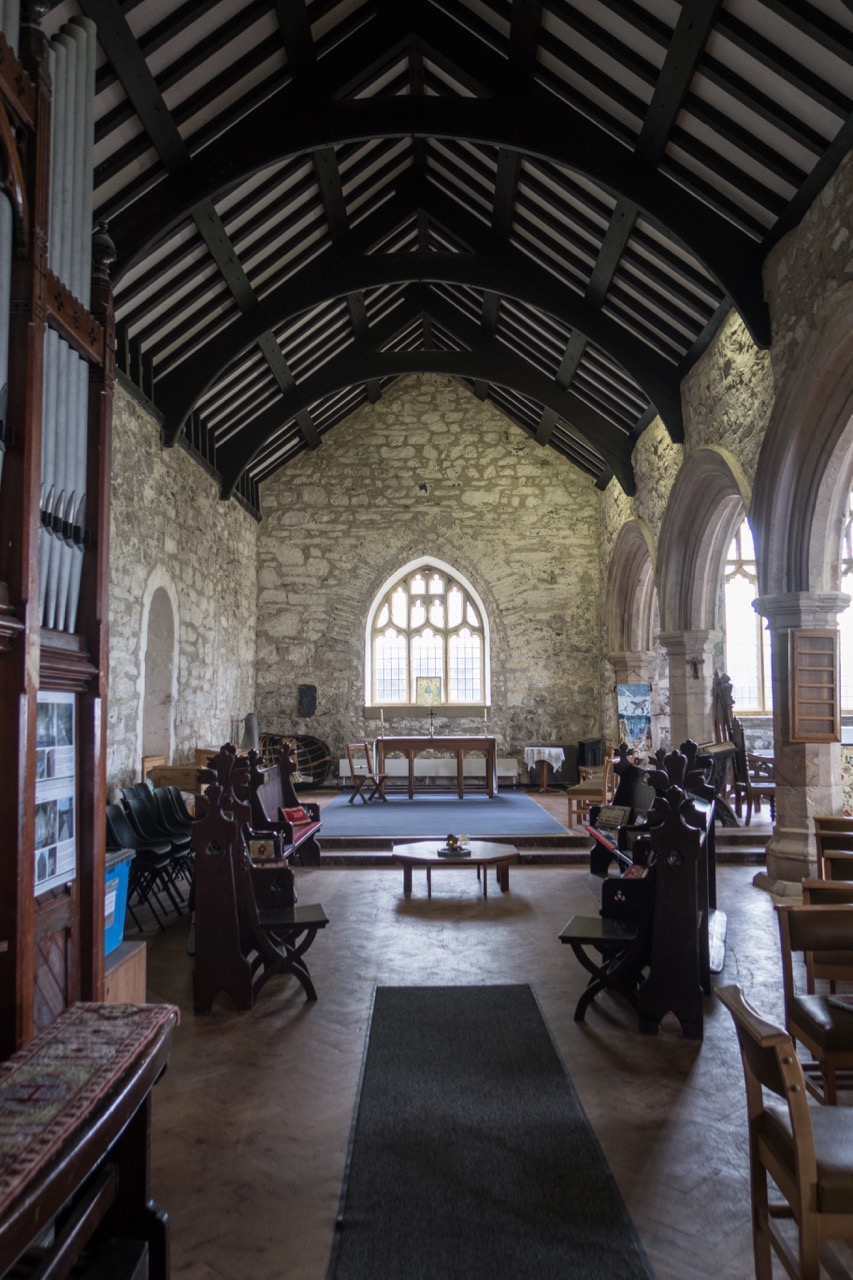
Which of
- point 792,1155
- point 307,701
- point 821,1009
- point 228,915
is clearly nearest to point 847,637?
point 307,701

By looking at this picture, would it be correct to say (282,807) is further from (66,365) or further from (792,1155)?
(792,1155)

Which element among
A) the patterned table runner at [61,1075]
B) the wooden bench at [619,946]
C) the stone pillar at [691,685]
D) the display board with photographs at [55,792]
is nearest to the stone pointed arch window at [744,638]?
the stone pillar at [691,685]

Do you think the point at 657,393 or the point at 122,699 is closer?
the point at 122,699

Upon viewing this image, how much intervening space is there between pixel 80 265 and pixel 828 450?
4750 mm

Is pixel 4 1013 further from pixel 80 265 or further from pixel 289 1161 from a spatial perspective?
pixel 80 265

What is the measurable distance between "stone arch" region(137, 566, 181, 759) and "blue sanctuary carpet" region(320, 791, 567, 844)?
185 cm

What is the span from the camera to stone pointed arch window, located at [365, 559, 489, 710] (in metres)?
12.5

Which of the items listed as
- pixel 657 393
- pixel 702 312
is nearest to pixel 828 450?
pixel 702 312

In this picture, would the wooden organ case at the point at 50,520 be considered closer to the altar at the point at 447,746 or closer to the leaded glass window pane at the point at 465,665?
the altar at the point at 447,746

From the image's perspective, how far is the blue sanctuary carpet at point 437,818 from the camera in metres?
7.77

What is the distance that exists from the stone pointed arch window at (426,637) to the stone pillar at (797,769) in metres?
6.68

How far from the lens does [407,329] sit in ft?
38.2

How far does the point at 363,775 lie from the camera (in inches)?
443

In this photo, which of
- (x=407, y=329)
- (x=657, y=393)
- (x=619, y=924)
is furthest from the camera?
(x=407, y=329)
